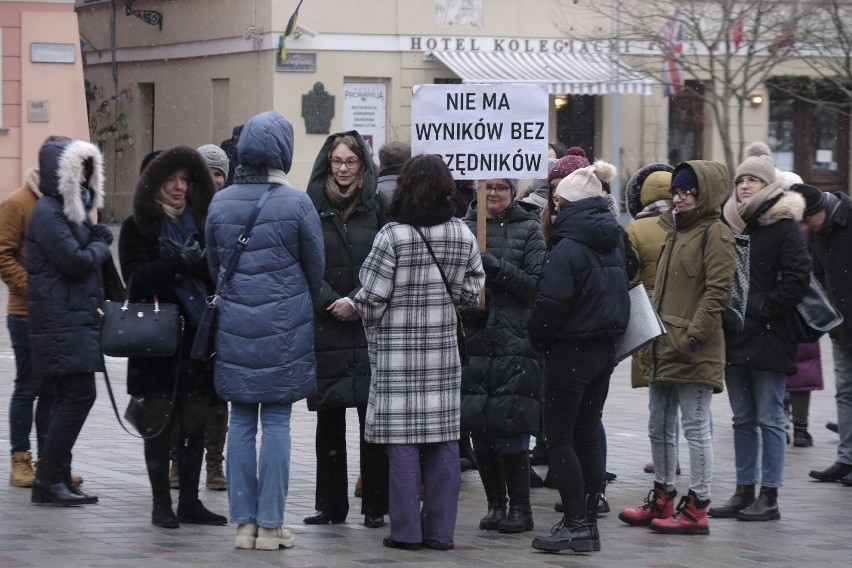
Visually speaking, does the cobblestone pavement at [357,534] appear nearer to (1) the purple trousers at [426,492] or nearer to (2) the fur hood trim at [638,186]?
(1) the purple trousers at [426,492]

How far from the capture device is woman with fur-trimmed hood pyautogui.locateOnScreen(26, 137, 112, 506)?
8.10 m

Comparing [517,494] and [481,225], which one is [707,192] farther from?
[517,494]

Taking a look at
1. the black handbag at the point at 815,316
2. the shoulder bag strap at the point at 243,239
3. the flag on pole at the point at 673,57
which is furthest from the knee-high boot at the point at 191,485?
the flag on pole at the point at 673,57

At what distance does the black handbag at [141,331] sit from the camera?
7562 mm

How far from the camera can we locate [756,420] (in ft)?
28.6

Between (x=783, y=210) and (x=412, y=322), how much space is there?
230cm

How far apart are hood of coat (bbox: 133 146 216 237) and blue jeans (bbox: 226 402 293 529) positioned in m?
1.03

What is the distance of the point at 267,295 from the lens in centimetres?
723

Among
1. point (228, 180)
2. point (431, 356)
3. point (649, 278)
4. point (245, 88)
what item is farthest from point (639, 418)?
point (245, 88)

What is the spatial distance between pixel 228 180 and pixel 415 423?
3341mm

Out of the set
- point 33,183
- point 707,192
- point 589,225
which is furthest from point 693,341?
point 33,183

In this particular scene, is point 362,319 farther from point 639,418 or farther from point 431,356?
point 639,418

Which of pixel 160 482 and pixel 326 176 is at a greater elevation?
pixel 326 176

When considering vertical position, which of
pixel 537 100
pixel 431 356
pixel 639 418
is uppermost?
pixel 537 100
